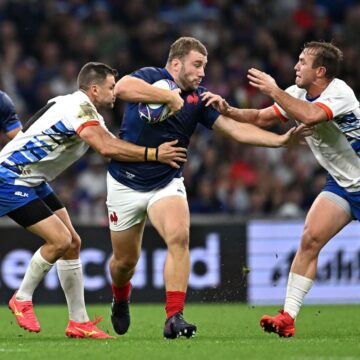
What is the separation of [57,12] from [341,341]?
11174mm

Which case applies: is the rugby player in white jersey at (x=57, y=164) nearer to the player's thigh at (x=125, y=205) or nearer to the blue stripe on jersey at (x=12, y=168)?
the blue stripe on jersey at (x=12, y=168)

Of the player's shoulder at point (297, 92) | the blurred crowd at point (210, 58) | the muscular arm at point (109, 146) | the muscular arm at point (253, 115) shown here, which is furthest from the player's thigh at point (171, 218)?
the blurred crowd at point (210, 58)

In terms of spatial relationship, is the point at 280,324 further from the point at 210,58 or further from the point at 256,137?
the point at 210,58

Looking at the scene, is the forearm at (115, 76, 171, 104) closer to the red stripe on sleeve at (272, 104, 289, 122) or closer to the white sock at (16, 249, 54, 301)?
the red stripe on sleeve at (272, 104, 289, 122)

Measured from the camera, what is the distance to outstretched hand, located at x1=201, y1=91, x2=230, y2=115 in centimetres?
948

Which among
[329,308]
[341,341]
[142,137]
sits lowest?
[329,308]

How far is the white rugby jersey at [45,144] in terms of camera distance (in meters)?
9.35

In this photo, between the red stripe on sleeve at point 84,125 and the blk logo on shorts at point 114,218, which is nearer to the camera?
the red stripe on sleeve at point 84,125

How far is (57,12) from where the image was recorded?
18.7 metres

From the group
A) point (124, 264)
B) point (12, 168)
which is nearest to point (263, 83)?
point (124, 264)

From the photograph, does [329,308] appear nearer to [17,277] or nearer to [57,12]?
[17,277]

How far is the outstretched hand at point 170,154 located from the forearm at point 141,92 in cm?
37

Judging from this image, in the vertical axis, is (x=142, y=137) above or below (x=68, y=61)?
above

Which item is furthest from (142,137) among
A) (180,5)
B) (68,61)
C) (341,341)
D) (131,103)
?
(180,5)
